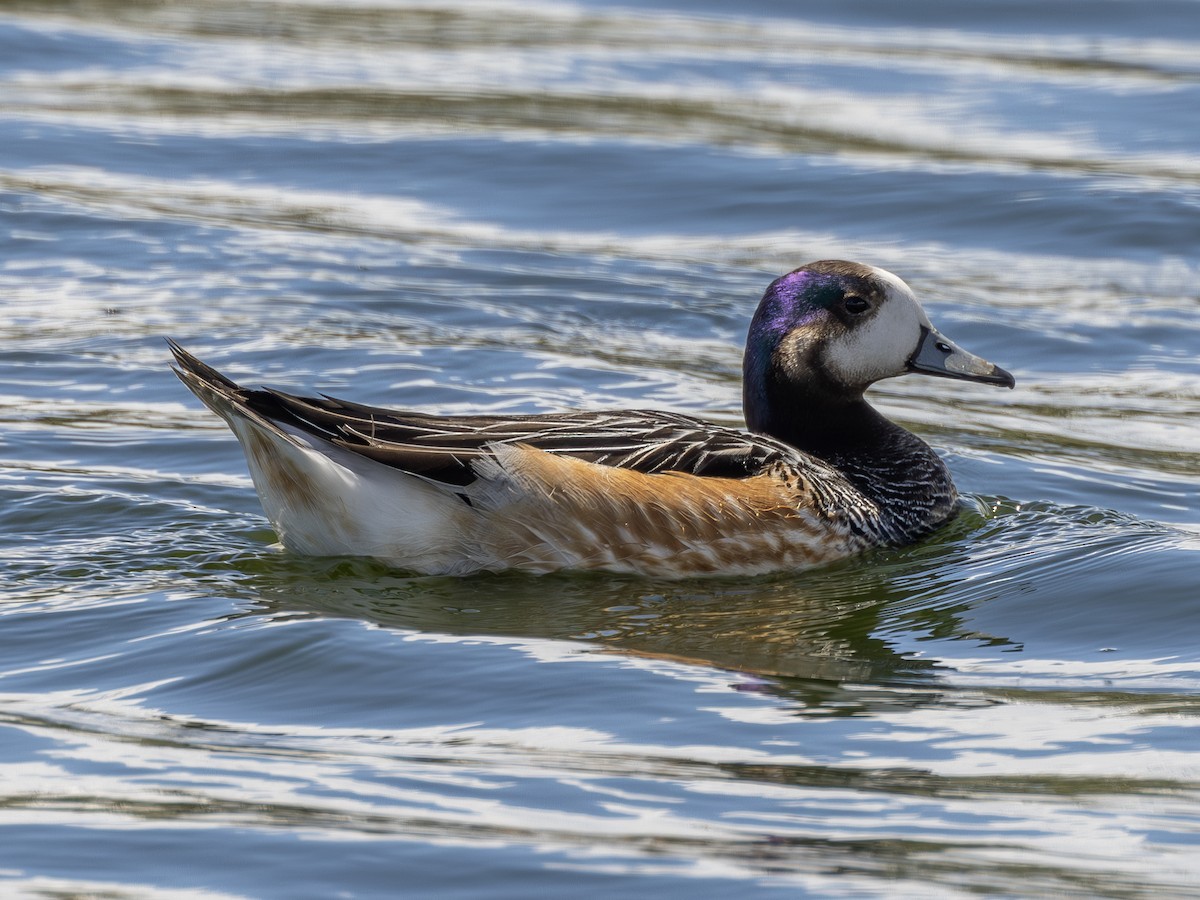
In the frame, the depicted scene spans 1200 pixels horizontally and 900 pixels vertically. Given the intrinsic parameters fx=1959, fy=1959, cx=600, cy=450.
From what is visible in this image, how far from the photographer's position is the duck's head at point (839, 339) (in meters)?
8.35

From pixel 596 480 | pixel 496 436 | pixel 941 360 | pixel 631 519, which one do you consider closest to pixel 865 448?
pixel 941 360

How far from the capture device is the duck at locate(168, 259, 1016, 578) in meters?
7.32

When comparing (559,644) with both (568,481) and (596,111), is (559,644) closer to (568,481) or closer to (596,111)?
(568,481)

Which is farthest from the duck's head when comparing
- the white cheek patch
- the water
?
the water

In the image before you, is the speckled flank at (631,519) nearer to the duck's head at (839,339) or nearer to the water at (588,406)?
the water at (588,406)

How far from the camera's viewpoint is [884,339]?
8391 millimetres

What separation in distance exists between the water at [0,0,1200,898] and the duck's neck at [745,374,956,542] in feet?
0.61

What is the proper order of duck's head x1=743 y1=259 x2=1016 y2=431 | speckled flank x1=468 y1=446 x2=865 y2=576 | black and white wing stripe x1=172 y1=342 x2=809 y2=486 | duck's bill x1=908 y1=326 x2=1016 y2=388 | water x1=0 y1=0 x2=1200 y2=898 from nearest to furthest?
1. water x1=0 y1=0 x2=1200 y2=898
2. black and white wing stripe x1=172 y1=342 x2=809 y2=486
3. speckled flank x1=468 y1=446 x2=865 y2=576
4. duck's head x1=743 y1=259 x2=1016 y2=431
5. duck's bill x1=908 y1=326 x2=1016 y2=388

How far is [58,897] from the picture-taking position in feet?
15.7

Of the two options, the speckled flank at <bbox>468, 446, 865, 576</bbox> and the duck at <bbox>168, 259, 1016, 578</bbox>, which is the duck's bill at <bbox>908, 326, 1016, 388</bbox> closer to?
the duck at <bbox>168, 259, 1016, 578</bbox>

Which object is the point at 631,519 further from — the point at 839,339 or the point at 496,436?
the point at 839,339

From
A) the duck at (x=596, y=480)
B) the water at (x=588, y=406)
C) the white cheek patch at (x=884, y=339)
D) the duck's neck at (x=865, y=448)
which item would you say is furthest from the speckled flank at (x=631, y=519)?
the white cheek patch at (x=884, y=339)

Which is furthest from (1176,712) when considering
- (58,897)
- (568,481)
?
(58,897)

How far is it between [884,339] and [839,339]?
0.65 feet
